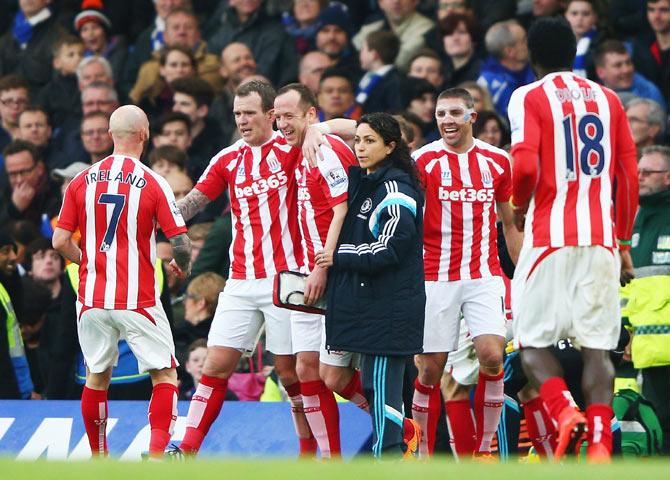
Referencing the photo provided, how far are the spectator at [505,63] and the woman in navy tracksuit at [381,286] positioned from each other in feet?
17.8

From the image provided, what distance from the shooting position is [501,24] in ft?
48.7

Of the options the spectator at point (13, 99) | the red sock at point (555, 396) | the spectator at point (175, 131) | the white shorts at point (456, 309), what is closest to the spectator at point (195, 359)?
the white shorts at point (456, 309)

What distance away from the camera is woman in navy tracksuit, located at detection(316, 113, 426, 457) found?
926cm

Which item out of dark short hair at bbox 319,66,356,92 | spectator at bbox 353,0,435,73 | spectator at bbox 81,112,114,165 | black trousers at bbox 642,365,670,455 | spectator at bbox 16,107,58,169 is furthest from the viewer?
spectator at bbox 16,107,58,169

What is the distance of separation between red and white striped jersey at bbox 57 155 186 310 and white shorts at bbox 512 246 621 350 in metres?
2.61

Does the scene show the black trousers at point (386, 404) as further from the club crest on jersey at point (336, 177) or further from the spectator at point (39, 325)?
the spectator at point (39, 325)

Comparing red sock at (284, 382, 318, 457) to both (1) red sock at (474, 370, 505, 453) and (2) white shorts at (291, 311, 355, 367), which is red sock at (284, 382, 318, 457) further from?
(1) red sock at (474, 370, 505, 453)

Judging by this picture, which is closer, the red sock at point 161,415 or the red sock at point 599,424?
the red sock at point 599,424

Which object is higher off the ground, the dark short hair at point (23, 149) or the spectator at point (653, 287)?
the dark short hair at point (23, 149)

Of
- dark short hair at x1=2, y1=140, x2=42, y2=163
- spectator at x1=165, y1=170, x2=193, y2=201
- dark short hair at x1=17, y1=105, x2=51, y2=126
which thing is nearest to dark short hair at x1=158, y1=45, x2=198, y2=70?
dark short hair at x1=17, y1=105, x2=51, y2=126

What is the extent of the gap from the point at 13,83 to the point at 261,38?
2.88 metres

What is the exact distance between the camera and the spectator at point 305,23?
1670 centimetres

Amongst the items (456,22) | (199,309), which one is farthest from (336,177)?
(456,22)

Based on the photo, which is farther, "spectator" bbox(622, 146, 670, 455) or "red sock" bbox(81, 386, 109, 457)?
"spectator" bbox(622, 146, 670, 455)
